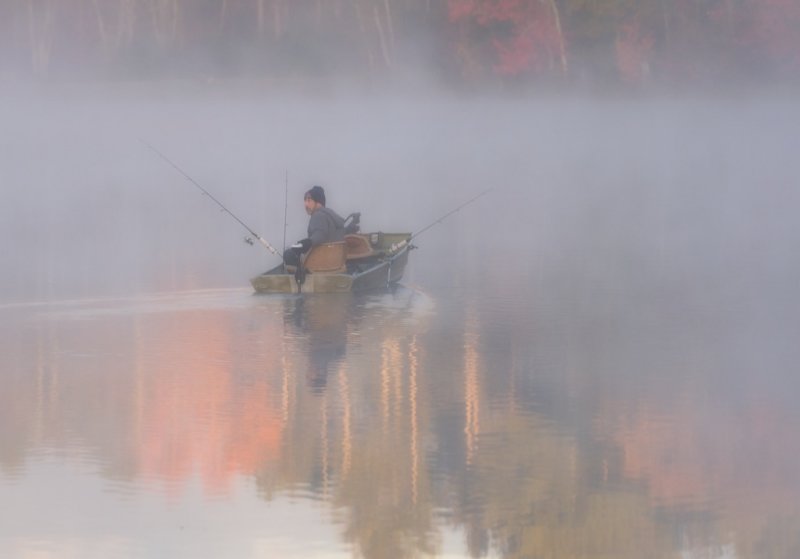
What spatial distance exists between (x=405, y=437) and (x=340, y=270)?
751 centimetres

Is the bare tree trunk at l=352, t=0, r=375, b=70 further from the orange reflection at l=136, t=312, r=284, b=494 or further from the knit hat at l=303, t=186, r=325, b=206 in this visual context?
the orange reflection at l=136, t=312, r=284, b=494

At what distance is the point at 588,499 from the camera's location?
878 centimetres

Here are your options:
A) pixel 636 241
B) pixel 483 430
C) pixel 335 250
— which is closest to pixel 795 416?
pixel 483 430

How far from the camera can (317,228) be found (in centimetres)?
1725

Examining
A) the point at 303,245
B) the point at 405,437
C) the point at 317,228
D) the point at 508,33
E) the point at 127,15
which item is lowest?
the point at 405,437

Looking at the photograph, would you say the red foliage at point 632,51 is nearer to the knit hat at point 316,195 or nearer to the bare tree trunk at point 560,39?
the bare tree trunk at point 560,39

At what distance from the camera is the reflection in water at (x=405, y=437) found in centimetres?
828

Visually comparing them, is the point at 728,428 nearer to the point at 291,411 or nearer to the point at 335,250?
→ the point at 291,411

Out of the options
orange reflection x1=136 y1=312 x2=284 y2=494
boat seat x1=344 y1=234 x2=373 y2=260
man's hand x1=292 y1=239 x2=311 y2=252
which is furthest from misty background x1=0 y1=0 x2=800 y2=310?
orange reflection x1=136 y1=312 x2=284 y2=494

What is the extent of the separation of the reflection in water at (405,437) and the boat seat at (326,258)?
1950 mm

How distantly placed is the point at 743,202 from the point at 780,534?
28770mm

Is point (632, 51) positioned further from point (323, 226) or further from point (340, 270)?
point (323, 226)

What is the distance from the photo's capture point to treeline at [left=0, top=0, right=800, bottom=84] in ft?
163

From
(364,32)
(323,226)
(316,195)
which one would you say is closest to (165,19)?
(364,32)
